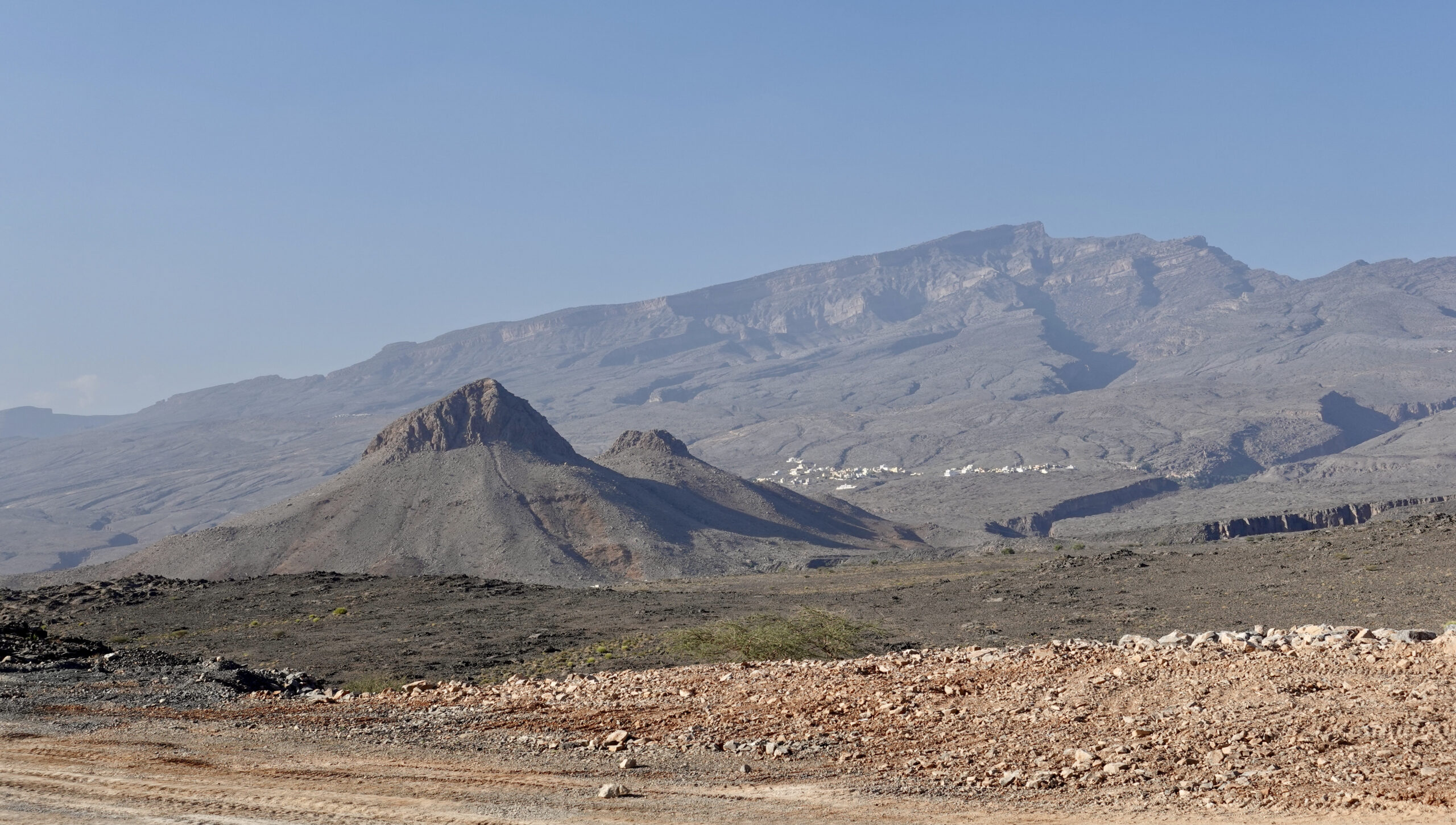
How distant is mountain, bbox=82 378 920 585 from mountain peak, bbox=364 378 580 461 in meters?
0.12

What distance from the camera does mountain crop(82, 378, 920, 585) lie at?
71625 millimetres

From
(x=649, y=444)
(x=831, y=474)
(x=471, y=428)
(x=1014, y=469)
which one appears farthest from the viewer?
(x=831, y=474)

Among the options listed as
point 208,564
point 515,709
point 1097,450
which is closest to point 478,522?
point 208,564

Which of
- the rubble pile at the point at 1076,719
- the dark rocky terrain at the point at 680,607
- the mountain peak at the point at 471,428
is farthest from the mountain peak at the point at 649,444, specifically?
the rubble pile at the point at 1076,719

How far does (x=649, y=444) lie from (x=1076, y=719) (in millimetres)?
98087

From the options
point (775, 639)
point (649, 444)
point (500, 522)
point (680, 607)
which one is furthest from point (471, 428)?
point (775, 639)

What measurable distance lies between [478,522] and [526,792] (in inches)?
2654

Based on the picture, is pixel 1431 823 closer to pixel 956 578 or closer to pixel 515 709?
pixel 515 709

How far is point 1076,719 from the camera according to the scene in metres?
10.7

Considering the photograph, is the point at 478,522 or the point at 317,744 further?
the point at 478,522

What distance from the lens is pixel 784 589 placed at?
49.1 meters

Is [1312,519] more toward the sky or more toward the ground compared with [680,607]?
Result: more toward the ground

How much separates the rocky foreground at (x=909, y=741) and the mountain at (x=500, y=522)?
180 ft

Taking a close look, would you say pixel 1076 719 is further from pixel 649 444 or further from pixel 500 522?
pixel 649 444
